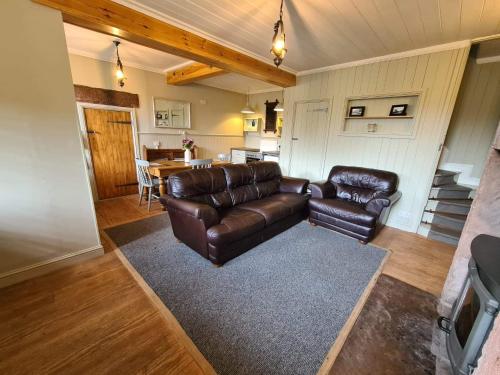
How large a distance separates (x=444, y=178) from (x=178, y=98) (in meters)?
5.59

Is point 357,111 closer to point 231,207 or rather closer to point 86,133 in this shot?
point 231,207

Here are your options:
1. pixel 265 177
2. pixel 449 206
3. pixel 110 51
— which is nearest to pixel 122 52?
pixel 110 51

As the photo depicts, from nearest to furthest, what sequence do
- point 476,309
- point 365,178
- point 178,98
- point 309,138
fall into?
point 476,309
point 365,178
point 309,138
point 178,98

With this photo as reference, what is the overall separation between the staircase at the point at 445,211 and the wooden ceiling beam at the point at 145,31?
3517 mm

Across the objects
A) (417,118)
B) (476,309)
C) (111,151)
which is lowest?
(476,309)

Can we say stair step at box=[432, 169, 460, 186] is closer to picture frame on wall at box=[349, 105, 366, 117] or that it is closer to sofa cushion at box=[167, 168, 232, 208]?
picture frame on wall at box=[349, 105, 366, 117]

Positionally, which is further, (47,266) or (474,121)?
(474,121)

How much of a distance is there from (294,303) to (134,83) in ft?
15.8

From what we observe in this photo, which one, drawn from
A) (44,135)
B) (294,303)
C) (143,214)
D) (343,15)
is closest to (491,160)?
(294,303)

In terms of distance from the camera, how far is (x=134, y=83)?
4.18 meters

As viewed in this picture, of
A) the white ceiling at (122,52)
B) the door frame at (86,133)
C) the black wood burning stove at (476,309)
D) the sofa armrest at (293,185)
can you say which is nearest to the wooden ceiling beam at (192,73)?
the white ceiling at (122,52)

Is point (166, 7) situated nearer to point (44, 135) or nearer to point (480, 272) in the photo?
point (44, 135)

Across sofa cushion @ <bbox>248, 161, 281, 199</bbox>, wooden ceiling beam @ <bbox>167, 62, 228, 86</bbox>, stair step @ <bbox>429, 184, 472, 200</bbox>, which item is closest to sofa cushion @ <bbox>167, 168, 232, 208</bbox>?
sofa cushion @ <bbox>248, 161, 281, 199</bbox>

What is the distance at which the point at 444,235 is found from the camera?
9.78ft
